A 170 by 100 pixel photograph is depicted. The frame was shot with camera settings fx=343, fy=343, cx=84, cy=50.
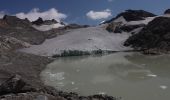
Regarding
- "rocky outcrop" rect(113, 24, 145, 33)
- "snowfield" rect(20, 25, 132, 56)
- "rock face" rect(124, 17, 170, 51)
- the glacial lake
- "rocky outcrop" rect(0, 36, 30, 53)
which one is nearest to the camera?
the glacial lake

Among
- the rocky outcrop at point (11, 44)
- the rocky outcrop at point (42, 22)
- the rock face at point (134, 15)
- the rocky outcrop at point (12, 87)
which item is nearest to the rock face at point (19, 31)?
the rocky outcrop at point (11, 44)

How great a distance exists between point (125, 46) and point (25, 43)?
20525mm

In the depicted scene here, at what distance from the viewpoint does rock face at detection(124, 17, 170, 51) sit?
5702 cm

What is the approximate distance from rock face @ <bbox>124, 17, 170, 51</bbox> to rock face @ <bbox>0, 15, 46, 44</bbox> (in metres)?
21.6

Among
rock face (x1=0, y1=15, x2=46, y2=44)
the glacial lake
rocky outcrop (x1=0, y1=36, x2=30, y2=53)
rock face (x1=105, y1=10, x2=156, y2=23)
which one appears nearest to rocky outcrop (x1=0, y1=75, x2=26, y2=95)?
the glacial lake

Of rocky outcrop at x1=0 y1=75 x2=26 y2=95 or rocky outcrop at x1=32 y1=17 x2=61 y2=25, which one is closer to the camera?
rocky outcrop at x1=0 y1=75 x2=26 y2=95

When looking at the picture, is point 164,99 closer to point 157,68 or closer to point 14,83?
point 14,83

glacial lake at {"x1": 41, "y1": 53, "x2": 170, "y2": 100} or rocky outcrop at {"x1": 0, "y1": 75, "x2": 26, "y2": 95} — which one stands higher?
rocky outcrop at {"x1": 0, "y1": 75, "x2": 26, "y2": 95}

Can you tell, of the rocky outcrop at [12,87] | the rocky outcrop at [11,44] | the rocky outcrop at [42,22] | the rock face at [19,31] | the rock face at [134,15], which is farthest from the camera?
the rocky outcrop at [42,22]

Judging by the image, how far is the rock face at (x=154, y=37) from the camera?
187ft

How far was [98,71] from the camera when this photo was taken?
35688mm

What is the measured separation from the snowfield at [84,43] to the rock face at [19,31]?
15.6ft

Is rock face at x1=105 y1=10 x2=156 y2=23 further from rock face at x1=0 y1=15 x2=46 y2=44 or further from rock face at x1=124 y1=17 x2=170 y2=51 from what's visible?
rock face at x1=0 y1=15 x2=46 y2=44

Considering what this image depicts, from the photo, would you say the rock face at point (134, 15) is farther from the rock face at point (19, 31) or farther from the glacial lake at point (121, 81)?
the glacial lake at point (121, 81)
